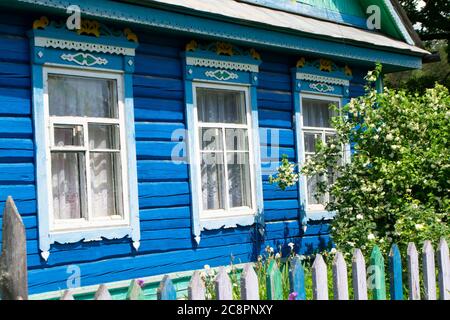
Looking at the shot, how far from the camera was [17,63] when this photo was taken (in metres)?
6.10

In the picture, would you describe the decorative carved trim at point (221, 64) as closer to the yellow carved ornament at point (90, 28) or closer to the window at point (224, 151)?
the window at point (224, 151)

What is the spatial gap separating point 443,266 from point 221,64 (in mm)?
3915

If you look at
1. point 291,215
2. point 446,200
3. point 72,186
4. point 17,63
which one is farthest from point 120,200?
point 446,200

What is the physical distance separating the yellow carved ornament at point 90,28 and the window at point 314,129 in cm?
336

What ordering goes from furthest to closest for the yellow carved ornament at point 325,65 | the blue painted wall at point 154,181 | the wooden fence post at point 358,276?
the yellow carved ornament at point 325,65
the blue painted wall at point 154,181
the wooden fence post at point 358,276

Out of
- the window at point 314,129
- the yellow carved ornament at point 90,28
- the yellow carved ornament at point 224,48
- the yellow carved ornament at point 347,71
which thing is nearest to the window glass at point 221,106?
the yellow carved ornament at point 224,48

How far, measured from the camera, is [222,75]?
25.7ft

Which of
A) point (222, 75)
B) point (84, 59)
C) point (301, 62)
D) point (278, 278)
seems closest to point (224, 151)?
point (222, 75)

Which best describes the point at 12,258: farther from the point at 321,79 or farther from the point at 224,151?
the point at 321,79

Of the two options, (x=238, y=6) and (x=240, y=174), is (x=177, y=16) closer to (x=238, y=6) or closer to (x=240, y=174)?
(x=238, y=6)

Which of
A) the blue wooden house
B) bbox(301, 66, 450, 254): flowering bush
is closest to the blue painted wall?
the blue wooden house

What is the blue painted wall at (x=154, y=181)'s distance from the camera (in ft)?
19.8

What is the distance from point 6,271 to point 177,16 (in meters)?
4.23

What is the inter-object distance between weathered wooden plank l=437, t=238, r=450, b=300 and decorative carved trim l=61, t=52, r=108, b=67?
3.72 m
